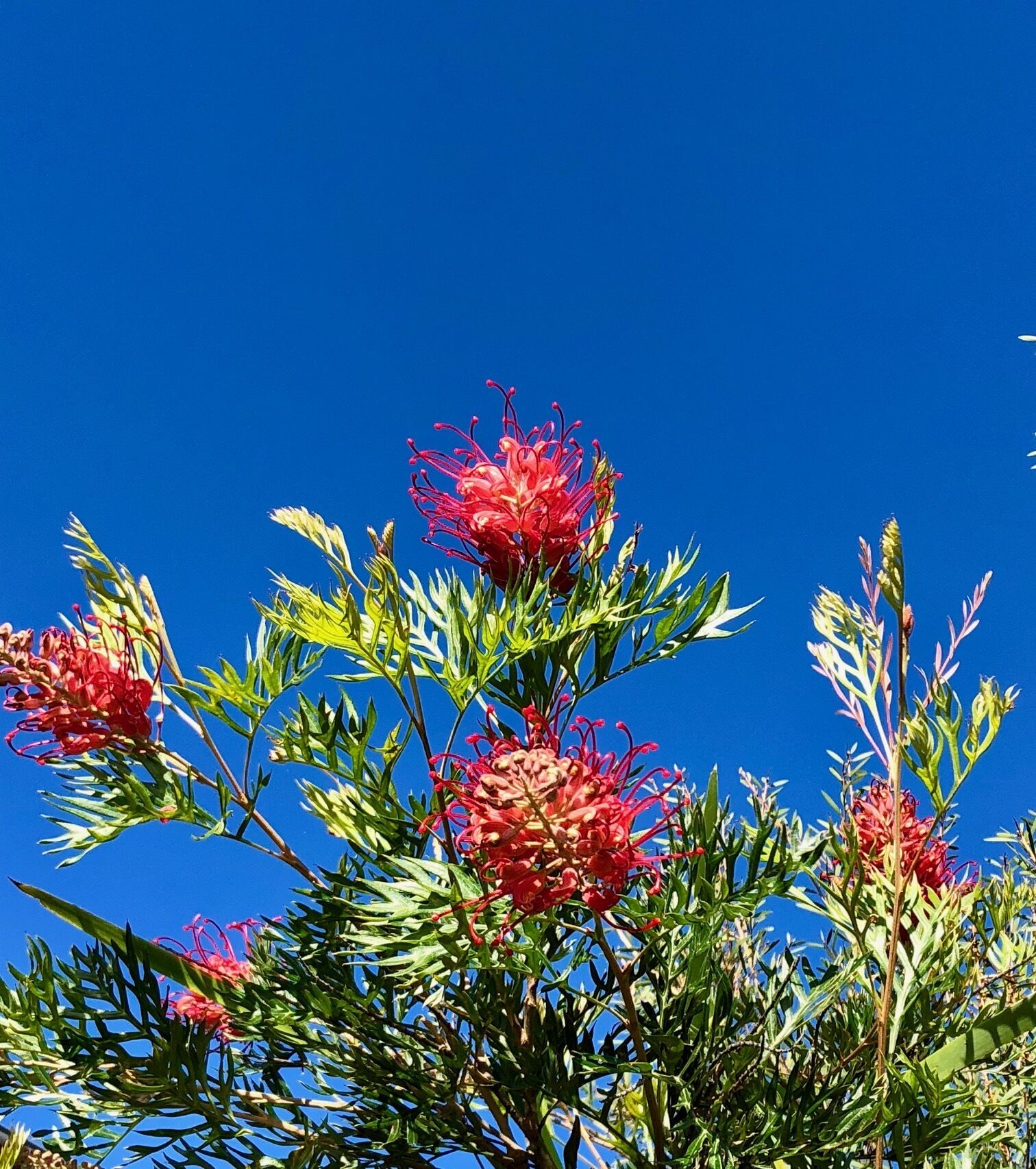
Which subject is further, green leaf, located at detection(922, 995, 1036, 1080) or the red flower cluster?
the red flower cluster

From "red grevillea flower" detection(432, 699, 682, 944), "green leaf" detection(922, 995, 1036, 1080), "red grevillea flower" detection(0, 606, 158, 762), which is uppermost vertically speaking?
"red grevillea flower" detection(0, 606, 158, 762)

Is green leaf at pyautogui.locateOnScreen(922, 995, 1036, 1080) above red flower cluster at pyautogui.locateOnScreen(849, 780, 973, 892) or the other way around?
the other way around

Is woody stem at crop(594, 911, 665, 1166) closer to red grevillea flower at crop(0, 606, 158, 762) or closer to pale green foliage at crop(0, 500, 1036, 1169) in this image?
pale green foliage at crop(0, 500, 1036, 1169)

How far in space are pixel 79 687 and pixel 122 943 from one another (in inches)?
13.3

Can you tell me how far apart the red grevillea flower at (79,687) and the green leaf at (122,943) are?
187mm

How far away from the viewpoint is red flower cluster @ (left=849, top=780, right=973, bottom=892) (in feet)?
A: 4.50

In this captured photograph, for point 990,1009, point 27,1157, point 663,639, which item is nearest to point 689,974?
point 663,639

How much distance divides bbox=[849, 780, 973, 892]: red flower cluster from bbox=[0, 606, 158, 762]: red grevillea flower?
1.05 metres

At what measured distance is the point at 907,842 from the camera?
55.1 inches

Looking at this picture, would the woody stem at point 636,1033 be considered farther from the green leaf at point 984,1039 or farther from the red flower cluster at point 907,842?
the red flower cluster at point 907,842

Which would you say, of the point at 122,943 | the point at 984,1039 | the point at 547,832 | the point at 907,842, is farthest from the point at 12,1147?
the point at 907,842

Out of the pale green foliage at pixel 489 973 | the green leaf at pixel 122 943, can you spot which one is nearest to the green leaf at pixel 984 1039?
the pale green foliage at pixel 489 973

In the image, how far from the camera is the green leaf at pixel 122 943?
1.19 m

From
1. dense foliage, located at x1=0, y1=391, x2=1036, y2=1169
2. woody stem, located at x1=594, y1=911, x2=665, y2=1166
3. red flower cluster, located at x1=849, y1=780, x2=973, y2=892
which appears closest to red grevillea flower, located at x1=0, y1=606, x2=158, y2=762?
dense foliage, located at x1=0, y1=391, x2=1036, y2=1169
